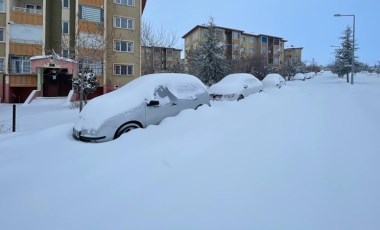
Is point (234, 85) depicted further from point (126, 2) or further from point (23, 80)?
point (126, 2)

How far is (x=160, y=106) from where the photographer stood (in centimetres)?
805

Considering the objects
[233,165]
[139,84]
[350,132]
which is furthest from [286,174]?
[139,84]

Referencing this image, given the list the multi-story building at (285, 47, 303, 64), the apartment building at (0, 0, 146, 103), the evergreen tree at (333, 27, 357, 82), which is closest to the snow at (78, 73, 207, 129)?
the apartment building at (0, 0, 146, 103)

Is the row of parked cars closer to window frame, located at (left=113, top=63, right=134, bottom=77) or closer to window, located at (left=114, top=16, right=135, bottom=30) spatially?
window frame, located at (left=113, top=63, right=134, bottom=77)

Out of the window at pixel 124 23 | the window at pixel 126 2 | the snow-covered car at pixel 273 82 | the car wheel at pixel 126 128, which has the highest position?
the window at pixel 126 2

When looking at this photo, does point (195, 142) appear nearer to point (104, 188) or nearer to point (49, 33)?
point (104, 188)

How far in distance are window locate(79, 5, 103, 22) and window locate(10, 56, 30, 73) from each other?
261 inches

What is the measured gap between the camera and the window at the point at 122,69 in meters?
33.2

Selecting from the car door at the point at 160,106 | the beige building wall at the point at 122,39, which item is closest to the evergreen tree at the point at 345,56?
the beige building wall at the point at 122,39

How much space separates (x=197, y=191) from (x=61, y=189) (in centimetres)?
196

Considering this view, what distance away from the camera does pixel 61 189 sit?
4562mm

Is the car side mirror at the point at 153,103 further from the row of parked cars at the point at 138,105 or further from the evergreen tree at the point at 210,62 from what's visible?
the evergreen tree at the point at 210,62

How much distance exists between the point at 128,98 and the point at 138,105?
0.33 m

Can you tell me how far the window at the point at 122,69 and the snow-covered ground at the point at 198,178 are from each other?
87.2 feet
